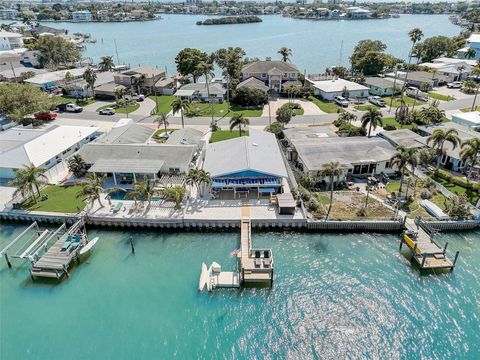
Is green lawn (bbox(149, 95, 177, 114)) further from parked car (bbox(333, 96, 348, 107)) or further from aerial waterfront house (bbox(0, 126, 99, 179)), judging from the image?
parked car (bbox(333, 96, 348, 107))

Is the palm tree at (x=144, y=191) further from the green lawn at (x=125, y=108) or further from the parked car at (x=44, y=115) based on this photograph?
the parked car at (x=44, y=115)

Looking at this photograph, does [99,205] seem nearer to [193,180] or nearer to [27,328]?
[193,180]

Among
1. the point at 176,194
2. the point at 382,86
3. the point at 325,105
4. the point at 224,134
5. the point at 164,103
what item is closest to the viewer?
the point at 176,194

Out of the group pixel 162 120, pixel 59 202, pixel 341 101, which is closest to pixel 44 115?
pixel 162 120

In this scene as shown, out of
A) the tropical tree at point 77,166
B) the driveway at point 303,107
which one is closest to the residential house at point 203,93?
the driveway at point 303,107

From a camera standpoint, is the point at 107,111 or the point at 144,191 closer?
the point at 144,191

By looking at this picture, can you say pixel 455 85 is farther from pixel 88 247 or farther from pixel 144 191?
pixel 88 247

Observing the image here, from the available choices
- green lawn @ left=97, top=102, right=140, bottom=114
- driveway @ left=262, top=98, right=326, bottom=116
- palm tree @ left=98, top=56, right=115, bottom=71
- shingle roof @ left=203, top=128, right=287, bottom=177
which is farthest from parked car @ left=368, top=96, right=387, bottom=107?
palm tree @ left=98, top=56, right=115, bottom=71
